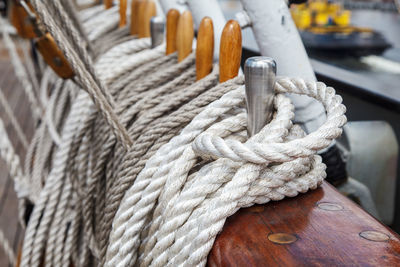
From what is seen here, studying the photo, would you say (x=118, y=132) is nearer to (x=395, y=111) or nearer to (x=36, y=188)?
(x=36, y=188)

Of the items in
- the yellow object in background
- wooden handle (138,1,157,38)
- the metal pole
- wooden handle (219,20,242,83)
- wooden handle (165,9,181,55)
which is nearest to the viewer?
wooden handle (219,20,242,83)

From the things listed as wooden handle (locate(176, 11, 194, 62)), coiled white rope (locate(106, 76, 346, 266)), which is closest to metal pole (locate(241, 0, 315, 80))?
wooden handle (locate(176, 11, 194, 62))

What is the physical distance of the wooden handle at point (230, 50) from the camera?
66cm

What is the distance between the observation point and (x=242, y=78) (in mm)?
656

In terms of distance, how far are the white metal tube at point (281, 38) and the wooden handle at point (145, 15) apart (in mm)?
405

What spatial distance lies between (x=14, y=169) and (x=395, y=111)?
965 mm

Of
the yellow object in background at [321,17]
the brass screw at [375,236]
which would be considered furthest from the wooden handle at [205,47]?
the yellow object in background at [321,17]

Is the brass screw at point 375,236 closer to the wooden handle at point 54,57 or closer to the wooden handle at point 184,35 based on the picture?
the wooden handle at point 184,35

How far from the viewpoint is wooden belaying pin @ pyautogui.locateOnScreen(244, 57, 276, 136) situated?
21.5 inches

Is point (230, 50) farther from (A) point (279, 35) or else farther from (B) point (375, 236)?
(B) point (375, 236)

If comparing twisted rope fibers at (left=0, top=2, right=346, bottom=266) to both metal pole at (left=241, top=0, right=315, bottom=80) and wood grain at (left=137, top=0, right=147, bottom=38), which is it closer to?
metal pole at (left=241, top=0, right=315, bottom=80)

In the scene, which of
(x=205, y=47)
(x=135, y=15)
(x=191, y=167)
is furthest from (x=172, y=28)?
(x=191, y=167)

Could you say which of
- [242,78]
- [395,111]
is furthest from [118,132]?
[395,111]

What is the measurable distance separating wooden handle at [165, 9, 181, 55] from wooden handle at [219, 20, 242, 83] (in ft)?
0.91
